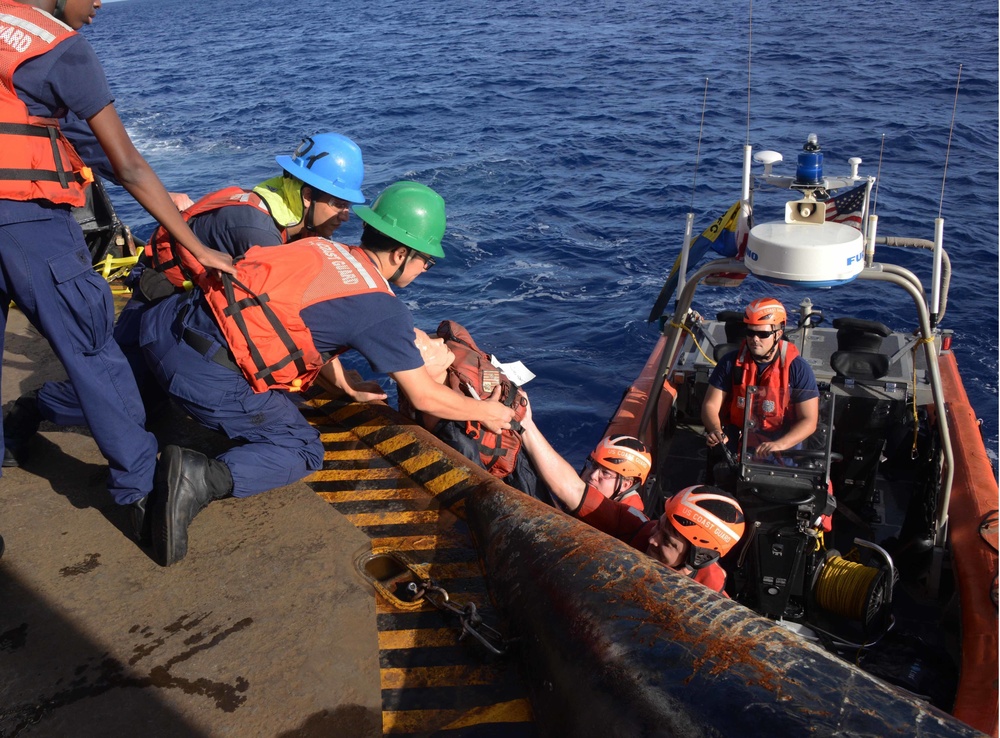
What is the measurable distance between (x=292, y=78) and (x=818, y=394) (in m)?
24.7

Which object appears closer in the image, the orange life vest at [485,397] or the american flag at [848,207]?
the orange life vest at [485,397]

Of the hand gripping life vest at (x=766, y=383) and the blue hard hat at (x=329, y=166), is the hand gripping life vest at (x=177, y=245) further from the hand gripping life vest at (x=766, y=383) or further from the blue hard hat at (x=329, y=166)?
the hand gripping life vest at (x=766, y=383)

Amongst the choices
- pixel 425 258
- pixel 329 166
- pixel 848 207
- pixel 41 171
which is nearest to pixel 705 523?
pixel 425 258

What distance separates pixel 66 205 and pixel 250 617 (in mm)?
1559

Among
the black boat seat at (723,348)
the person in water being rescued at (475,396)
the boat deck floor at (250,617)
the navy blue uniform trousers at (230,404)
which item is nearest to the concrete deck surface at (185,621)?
the boat deck floor at (250,617)

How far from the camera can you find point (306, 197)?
14.8 feet

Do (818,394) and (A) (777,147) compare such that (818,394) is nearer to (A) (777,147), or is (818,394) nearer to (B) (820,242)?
(B) (820,242)

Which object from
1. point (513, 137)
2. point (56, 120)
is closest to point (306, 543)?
point (56, 120)

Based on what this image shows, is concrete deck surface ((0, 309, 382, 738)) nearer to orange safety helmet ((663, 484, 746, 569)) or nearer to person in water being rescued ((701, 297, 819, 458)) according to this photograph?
orange safety helmet ((663, 484, 746, 569))

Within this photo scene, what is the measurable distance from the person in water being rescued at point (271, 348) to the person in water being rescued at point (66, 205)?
18 cm

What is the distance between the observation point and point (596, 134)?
58.8 ft

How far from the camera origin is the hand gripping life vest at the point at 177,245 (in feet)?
13.2

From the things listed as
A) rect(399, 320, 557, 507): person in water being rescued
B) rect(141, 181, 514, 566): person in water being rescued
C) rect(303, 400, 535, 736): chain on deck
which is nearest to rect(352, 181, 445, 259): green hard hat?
rect(141, 181, 514, 566): person in water being rescued

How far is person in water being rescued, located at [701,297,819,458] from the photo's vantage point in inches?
178
